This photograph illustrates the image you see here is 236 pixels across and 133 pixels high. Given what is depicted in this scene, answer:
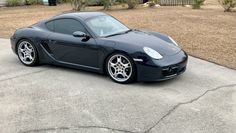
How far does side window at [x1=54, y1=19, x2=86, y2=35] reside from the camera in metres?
7.33

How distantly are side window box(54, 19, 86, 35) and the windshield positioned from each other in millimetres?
206

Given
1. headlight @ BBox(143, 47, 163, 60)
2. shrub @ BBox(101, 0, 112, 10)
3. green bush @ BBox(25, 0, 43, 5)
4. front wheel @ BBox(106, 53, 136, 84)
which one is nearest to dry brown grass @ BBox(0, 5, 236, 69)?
headlight @ BBox(143, 47, 163, 60)

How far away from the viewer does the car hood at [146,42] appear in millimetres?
6727

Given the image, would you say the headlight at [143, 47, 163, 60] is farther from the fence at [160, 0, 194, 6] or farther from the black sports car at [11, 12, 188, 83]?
the fence at [160, 0, 194, 6]

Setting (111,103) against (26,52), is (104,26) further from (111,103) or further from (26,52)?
(111,103)

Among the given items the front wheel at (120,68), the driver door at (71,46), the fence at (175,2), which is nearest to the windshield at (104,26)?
the driver door at (71,46)

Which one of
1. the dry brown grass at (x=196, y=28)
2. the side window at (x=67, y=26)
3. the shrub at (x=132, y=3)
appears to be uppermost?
the side window at (x=67, y=26)

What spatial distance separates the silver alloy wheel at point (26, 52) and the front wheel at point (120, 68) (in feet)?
6.37

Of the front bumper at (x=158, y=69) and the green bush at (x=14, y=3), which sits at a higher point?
the green bush at (x=14, y=3)

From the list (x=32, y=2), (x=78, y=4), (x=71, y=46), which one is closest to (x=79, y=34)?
(x=71, y=46)

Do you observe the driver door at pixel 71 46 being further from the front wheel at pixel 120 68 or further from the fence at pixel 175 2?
the fence at pixel 175 2

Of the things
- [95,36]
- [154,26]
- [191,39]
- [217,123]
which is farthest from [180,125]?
[154,26]

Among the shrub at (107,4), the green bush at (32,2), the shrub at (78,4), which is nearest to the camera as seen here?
the shrub at (78,4)

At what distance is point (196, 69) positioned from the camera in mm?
7719
